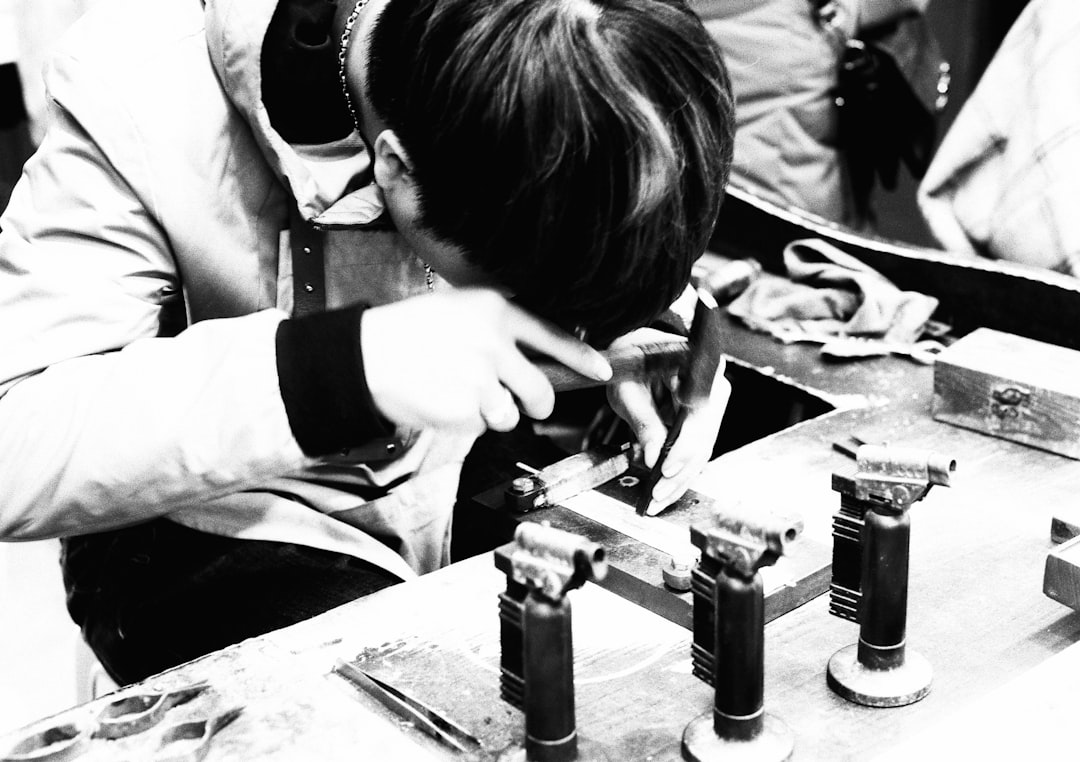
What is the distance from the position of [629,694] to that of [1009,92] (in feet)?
4.60

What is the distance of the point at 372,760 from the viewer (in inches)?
36.9

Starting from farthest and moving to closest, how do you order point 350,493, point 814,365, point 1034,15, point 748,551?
point 1034,15 < point 814,365 < point 350,493 < point 748,551

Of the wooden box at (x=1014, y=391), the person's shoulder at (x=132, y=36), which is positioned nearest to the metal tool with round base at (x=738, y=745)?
the wooden box at (x=1014, y=391)

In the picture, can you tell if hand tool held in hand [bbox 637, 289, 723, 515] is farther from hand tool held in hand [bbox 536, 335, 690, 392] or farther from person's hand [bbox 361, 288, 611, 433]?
person's hand [bbox 361, 288, 611, 433]

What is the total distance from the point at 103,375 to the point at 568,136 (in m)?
0.48

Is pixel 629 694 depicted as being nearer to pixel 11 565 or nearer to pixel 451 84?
pixel 451 84

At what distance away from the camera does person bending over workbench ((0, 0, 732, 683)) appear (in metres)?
0.94

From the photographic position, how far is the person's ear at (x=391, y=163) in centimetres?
103

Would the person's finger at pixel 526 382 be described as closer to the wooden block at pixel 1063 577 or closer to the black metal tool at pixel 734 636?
the black metal tool at pixel 734 636

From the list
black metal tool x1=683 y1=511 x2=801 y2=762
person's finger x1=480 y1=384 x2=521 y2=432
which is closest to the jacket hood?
person's finger x1=480 y1=384 x2=521 y2=432

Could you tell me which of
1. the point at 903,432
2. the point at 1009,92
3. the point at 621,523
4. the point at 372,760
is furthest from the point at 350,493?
the point at 1009,92

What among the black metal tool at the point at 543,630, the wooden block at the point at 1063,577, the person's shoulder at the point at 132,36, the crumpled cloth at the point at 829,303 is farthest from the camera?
the crumpled cloth at the point at 829,303

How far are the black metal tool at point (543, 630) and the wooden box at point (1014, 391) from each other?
806 millimetres

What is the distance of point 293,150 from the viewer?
3.87ft
